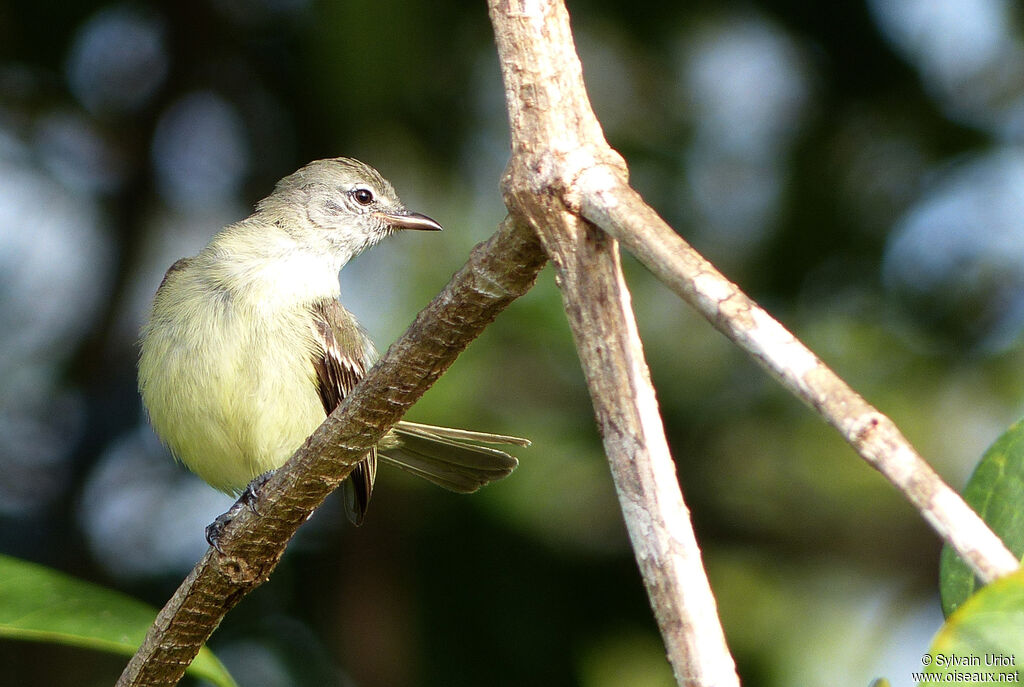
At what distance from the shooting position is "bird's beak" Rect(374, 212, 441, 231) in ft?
16.1

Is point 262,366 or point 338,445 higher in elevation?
point 262,366

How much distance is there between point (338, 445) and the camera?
8.59ft

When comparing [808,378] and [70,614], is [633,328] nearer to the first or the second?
[808,378]

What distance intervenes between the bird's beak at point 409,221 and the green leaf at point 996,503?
318 centimetres

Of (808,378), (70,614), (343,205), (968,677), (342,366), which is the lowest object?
(70,614)

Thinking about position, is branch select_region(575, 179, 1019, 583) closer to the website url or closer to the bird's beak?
the website url

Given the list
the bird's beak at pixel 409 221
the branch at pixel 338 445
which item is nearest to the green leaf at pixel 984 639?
the branch at pixel 338 445

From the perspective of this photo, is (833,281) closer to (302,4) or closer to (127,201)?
(302,4)

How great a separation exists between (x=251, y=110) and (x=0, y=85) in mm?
1172

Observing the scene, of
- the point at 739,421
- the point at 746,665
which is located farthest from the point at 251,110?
Result: the point at 746,665

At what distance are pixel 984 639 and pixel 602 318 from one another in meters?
0.69

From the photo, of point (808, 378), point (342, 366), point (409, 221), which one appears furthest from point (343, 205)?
point (808, 378)

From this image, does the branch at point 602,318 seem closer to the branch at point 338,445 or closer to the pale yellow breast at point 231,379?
the branch at point 338,445

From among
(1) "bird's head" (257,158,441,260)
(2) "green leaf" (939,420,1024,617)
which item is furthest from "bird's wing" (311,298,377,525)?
(2) "green leaf" (939,420,1024,617)
